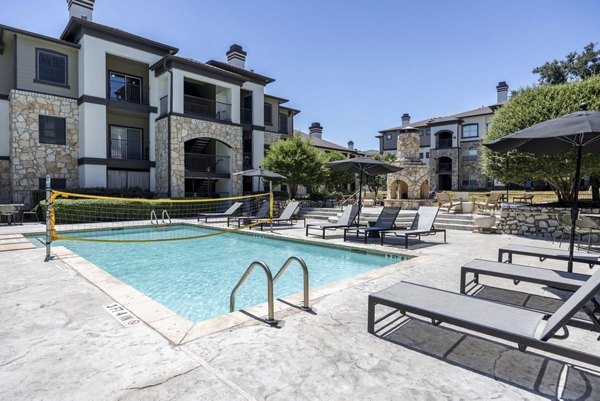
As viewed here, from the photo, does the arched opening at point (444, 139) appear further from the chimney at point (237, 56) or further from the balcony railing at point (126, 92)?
the balcony railing at point (126, 92)

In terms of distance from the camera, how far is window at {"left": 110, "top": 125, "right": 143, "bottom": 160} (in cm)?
2025

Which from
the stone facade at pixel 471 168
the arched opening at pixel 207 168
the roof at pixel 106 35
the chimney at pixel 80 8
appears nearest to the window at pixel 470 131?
the stone facade at pixel 471 168

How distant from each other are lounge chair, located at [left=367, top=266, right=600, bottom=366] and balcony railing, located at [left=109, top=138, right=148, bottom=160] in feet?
68.9

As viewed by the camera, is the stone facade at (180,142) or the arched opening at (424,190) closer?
the arched opening at (424,190)

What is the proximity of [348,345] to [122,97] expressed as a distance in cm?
2245

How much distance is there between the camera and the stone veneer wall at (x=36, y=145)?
17.1 metres

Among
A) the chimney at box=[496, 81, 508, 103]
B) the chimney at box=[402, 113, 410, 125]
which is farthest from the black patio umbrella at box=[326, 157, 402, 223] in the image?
the chimney at box=[402, 113, 410, 125]

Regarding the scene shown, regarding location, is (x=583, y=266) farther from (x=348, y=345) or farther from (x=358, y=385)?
(x=358, y=385)

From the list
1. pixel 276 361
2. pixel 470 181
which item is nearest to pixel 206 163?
pixel 276 361

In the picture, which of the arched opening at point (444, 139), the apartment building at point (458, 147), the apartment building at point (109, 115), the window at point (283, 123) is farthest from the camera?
the arched opening at point (444, 139)

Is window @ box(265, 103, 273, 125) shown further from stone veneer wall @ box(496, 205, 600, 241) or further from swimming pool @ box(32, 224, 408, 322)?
stone veneer wall @ box(496, 205, 600, 241)

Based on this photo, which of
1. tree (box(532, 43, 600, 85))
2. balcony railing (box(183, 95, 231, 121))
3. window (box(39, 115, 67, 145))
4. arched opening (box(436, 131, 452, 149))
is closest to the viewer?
window (box(39, 115, 67, 145))

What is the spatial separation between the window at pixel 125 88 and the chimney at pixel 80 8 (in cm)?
366

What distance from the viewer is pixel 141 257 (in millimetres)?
8961
